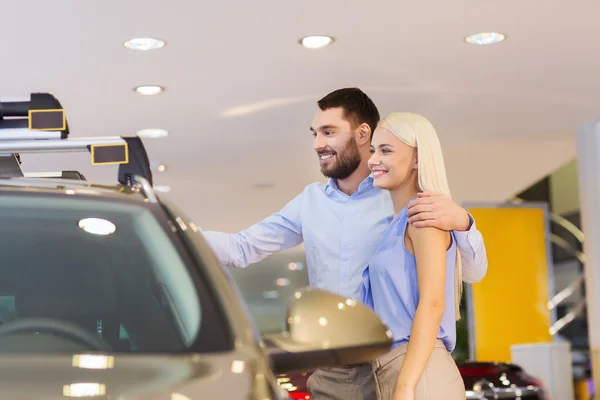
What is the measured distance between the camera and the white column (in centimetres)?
753

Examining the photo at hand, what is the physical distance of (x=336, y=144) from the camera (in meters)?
2.95

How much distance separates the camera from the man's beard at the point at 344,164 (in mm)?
2893

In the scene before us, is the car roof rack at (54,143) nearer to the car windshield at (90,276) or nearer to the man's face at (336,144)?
the car windshield at (90,276)

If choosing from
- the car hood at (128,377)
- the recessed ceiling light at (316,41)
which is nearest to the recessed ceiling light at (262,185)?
the recessed ceiling light at (316,41)

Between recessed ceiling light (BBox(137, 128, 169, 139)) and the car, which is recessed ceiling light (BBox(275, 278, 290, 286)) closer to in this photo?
recessed ceiling light (BBox(137, 128, 169, 139))

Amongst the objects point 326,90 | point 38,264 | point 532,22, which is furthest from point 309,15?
point 38,264

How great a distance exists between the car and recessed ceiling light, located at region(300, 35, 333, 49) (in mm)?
3148

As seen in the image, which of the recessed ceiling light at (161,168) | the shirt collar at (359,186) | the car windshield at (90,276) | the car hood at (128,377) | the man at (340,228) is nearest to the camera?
the car hood at (128,377)

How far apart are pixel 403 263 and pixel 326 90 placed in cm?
400

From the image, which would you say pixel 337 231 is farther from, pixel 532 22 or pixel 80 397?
pixel 532 22

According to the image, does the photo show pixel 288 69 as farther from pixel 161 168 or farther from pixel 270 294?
pixel 270 294

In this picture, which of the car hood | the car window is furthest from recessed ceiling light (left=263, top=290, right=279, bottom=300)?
the car hood

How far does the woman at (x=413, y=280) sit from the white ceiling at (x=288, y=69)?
85.1 inches

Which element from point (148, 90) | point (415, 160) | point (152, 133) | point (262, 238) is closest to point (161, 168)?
point (152, 133)
